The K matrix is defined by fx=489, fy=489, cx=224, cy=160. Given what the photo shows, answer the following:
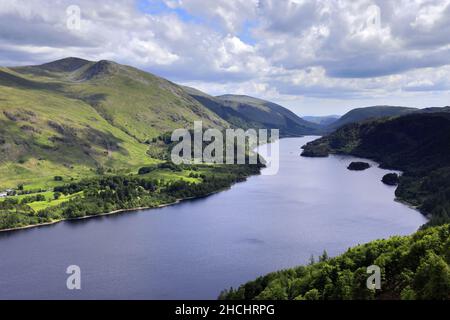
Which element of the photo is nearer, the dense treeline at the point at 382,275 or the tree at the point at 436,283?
the tree at the point at 436,283

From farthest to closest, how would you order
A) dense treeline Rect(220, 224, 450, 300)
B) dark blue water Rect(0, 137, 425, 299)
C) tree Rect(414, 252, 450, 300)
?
1. dark blue water Rect(0, 137, 425, 299)
2. dense treeline Rect(220, 224, 450, 300)
3. tree Rect(414, 252, 450, 300)

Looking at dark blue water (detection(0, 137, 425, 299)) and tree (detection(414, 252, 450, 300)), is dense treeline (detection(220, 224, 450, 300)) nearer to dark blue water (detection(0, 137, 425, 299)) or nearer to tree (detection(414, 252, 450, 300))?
tree (detection(414, 252, 450, 300))

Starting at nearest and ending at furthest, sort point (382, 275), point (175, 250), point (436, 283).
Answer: point (436, 283) → point (382, 275) → point (175, 250)

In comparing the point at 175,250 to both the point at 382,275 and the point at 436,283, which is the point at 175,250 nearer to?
the point at 382,275

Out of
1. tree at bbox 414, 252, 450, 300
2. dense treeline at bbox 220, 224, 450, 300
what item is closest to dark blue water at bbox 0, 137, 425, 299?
dense treeline at bbox 220, 224, 450, 300

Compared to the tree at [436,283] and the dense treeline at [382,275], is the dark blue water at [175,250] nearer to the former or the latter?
the dense treeline at [382,275]

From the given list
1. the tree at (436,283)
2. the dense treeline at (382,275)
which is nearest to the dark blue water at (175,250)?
the dense treeline at (382,275)

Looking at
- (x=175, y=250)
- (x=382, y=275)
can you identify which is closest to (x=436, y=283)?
(x=382, y=275)
